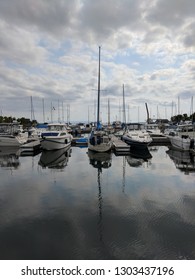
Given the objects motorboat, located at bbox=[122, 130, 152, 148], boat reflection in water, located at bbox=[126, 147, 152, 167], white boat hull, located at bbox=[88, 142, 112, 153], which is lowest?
boat reflection in water, located at bbox=[126, 147, 152, 167]

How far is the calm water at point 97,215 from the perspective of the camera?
274 inches

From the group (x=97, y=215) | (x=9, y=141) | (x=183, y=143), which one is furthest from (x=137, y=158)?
(x=9, y=141)

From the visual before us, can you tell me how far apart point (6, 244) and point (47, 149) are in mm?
23689

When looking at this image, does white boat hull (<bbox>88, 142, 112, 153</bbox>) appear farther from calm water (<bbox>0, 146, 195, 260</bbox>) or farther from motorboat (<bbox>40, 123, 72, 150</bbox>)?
calm water (<bbox>0, 146, 195, 260</bbox>)

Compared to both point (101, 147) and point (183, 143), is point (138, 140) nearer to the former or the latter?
point (183, 143)

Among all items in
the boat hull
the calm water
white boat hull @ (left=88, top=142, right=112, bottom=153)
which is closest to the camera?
the calm water

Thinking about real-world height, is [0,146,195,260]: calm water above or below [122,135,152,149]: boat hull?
below

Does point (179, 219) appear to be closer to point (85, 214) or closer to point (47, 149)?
point (85, 214)

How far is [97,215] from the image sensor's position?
9.78 m

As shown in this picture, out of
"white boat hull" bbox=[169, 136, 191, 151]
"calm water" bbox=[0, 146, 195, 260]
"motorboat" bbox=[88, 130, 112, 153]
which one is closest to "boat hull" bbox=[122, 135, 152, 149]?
"white boat hull" bbox=[169, 136, 191, 151]

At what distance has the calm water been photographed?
697 cm

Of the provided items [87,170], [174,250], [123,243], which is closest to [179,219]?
[174,250]

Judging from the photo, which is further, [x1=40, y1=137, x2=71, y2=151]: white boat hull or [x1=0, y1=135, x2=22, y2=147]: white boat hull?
[x1=0, y1=135, x2=22, y2=147]: white boat hull
